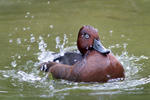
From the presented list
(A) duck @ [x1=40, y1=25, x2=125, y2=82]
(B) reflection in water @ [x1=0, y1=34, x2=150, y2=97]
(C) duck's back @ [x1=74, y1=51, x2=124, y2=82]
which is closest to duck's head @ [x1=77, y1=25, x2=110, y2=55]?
(A) duck @ [x1=40, y1=25, x2=125, y2=82]

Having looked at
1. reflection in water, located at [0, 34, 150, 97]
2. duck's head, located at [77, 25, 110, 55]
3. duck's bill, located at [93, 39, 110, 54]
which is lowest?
reflection in water, located at [0, 34, 150, 97]

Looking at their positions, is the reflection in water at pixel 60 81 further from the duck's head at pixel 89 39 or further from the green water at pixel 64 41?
the duck's head at pixel 89 39

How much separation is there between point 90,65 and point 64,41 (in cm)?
284

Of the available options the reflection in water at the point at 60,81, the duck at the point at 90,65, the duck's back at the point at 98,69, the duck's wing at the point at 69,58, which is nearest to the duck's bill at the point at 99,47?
the duck at the point at 90,65

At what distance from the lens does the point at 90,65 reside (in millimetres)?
5566

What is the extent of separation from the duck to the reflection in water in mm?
91

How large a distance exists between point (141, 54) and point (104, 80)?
187cm

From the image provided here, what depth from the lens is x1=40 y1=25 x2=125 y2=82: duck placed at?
5512mm

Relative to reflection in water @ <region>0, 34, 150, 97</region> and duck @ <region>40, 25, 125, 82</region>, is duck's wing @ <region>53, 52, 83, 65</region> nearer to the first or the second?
duck @ <region>40, 25, 125, 82</region>

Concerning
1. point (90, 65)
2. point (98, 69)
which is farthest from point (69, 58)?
point (98, 69)

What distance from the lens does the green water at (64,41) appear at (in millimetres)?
5309

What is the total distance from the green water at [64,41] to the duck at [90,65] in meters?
0.11

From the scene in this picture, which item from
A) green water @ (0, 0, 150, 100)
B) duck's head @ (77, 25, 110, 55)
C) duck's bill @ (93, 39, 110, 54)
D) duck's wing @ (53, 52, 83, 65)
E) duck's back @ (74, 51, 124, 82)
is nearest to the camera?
green water @ (0, 0, 150, 100)

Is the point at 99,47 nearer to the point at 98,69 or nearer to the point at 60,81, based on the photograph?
the point at 98,69
